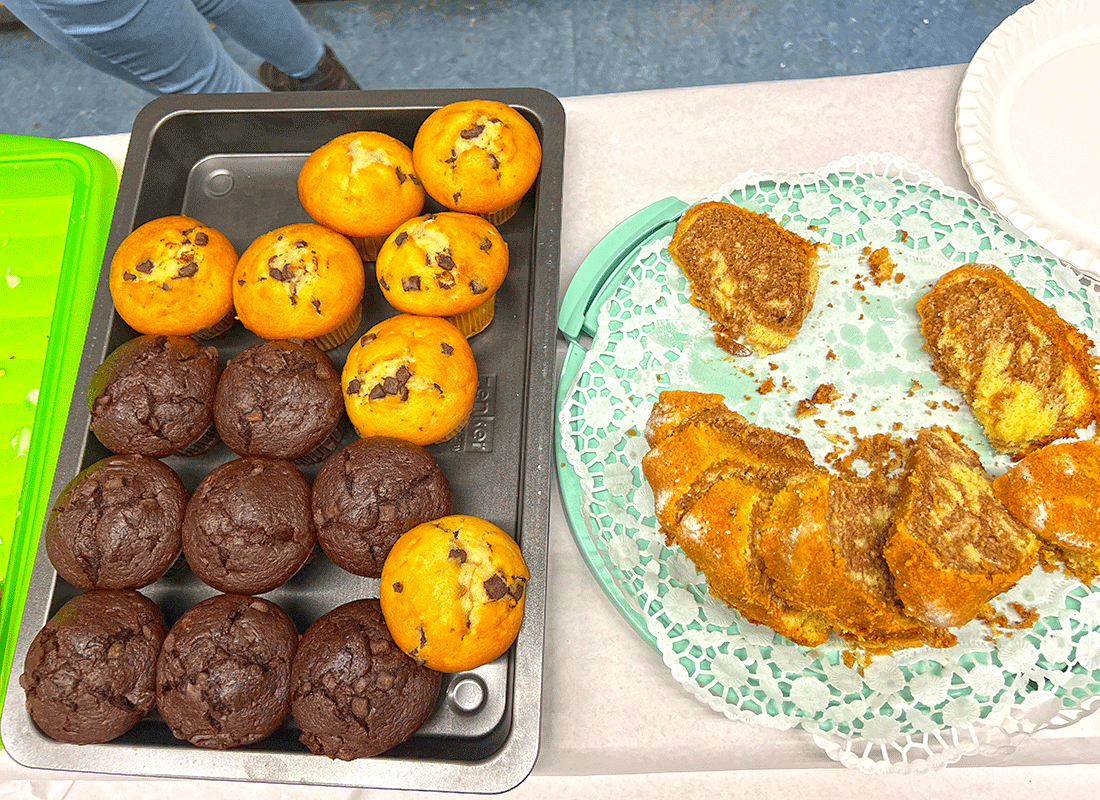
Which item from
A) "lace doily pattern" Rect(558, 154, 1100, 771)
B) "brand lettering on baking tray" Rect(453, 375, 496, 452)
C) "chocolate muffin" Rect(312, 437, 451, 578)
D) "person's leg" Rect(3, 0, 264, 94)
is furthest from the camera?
"person's leg" Rect(3, 0, 264, 94)

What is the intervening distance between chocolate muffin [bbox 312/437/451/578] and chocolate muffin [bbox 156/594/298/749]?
8.2 inches

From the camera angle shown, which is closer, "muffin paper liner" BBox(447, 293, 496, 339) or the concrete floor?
"muffin paper liner" BBox(447, 293, 496, 339)

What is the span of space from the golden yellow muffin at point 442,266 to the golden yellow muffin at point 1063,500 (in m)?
1.18

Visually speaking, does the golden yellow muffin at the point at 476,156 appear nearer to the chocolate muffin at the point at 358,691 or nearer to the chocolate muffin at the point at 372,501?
the chocolate muffin at the point at 372,501

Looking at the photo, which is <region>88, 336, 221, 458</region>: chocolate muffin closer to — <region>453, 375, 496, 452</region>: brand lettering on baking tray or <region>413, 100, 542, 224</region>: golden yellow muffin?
<region>453, 375, 496, 452</region>: brand lettering on baking tray

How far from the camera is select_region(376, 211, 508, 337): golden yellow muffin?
1609 millimetres

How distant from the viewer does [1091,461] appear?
140 cm

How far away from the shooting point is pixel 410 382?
1.53m

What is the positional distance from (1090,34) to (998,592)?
5.07 feet

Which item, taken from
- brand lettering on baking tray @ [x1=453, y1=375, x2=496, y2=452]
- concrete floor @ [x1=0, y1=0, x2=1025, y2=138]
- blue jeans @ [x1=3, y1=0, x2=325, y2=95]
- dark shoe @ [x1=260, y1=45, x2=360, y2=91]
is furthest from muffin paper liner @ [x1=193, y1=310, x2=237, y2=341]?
concrete floor @ [x1=0, y1=0, x2=1025, y2=138]

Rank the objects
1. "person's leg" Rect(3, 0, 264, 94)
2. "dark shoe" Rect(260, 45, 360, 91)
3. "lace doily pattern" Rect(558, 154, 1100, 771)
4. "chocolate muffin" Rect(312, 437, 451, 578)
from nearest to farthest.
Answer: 1. "lace doily pattern" Rect(558, 154, 1100, 771)
2. "chocolate muffin" Rect(312, 437, 451, 578)
3. "person's leg" Rect(3, 0, 264, 94)
4. "dark shoe" Rect(260, 45, 360, 91)

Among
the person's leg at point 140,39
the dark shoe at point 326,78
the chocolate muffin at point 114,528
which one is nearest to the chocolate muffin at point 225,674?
the chocolate muffin at point 114,528

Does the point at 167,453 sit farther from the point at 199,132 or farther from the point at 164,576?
the point at 199,132

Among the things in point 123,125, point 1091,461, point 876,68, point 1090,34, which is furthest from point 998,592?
point 123,125
